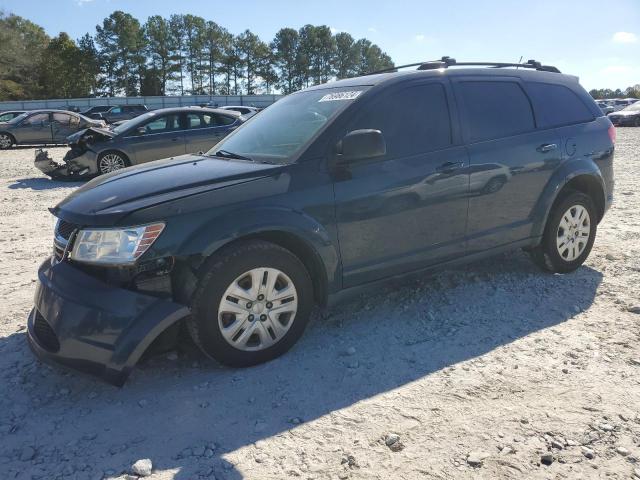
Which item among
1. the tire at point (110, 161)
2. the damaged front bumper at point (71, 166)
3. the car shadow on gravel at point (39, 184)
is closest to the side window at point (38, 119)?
the car shadow on gravel at point (39, 184)

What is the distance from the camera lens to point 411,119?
3930 millimetres

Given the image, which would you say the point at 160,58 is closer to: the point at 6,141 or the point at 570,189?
the point at 6,141

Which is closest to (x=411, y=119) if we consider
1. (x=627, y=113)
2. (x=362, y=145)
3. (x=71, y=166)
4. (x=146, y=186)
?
(x=362, y=145)

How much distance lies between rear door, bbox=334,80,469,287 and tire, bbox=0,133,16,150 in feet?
66.8

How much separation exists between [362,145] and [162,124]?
8.95 metres

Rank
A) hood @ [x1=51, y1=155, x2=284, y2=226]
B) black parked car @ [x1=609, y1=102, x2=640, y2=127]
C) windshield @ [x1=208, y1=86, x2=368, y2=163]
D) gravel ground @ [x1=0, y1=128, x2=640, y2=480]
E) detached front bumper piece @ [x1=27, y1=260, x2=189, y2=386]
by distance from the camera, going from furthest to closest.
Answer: black parked car @ [x1=609, y1=102, x2=640, y2=127]
windshield @ [x1=208, y1=86, x2=368, y2=163]
hood @ [x1=51, y1=155, x2=284, y2=226]
detached front bumper piece @ [x1=27, y1=260, x2=189, y2=386]
gravel ground @ [x1=0, y1=128, x2=640, y2=480]

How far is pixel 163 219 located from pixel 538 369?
7.97ft

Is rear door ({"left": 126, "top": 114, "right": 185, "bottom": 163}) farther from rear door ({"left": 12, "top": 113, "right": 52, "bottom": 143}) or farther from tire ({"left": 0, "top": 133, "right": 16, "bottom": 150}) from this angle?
tire ({"left": 0, "top": 133, "right": 16, "bottom": 150})

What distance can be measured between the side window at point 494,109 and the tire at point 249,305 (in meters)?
1.95

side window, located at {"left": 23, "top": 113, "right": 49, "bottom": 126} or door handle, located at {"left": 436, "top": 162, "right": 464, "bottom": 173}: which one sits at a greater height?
side window, located at {"left": 23, "top": 113, "right": 49, "bottom": 126}

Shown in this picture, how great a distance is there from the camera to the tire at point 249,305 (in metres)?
3.05

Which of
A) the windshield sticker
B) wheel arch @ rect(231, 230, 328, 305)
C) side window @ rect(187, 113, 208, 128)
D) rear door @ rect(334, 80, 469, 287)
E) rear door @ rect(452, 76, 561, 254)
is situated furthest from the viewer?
side window @ rect(187, 113, 208, 128)

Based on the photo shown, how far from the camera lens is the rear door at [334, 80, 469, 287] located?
3.59 m

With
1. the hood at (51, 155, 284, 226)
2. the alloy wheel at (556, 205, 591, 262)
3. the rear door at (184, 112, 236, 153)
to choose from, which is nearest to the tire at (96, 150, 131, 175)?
the rear door at (184, 112, 236, 153)
